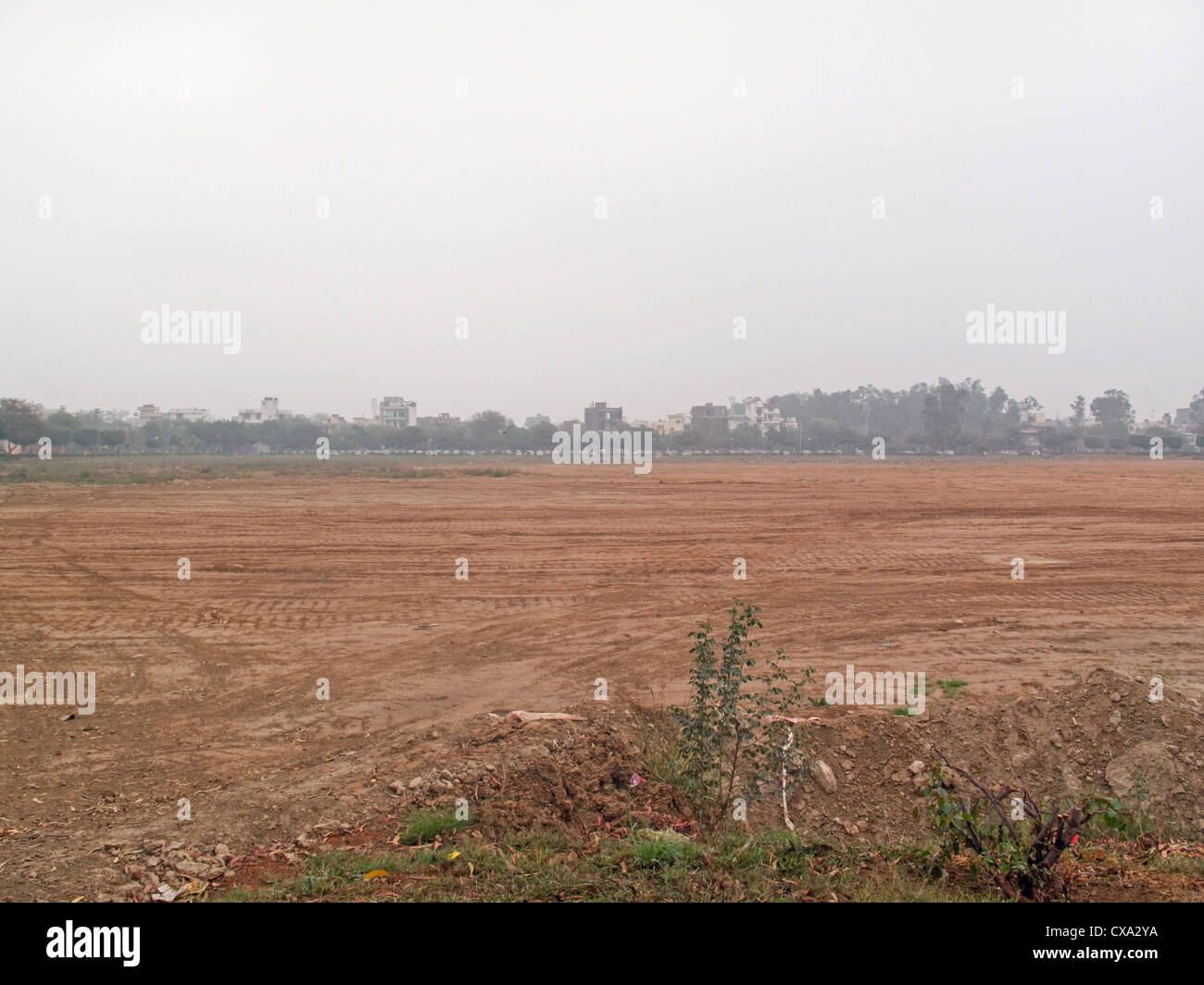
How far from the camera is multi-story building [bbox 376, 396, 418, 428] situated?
134625 millimetres

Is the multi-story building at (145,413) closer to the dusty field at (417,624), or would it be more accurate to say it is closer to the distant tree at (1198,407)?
the dusty field at (417,624)

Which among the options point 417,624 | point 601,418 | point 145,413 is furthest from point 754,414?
point 417,624

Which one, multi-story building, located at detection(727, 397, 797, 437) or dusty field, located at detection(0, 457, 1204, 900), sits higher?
multi-story building, located at detection(727, 397, 797, 437)

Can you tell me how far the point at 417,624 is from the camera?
1081 centimetres

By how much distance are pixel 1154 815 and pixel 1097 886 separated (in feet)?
7.59

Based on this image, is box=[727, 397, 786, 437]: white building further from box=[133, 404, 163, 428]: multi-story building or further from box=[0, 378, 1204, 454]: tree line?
box=[133, 404, 163, 428]: multi-story building

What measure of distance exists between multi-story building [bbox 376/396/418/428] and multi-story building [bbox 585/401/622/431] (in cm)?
4183

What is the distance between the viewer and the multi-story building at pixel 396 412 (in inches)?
5300

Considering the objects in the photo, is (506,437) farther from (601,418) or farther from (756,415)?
(756,415)

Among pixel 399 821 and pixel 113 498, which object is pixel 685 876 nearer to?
pixel 399 821

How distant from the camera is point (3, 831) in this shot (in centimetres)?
476

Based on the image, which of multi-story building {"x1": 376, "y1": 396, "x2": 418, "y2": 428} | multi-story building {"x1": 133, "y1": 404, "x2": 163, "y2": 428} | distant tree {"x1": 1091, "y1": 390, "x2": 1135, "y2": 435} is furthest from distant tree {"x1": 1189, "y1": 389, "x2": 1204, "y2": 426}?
multi-story building {"x1": 133, "y1": 404, "x2": 163, "y2": 428}

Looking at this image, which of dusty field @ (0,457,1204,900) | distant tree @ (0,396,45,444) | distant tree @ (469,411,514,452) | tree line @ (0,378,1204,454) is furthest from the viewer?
distant tree @ (469,411,514,452)

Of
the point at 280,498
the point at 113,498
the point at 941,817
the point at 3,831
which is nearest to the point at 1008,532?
the point at 941,817
